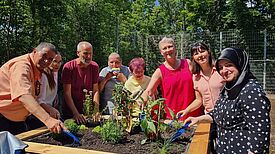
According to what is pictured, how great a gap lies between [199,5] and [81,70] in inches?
476

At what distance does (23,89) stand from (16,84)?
7cm

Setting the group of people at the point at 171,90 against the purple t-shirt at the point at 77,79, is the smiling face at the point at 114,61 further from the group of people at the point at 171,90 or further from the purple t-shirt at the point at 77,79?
the purple t-shirt at the point at 77,79

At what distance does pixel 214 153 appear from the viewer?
2186mm

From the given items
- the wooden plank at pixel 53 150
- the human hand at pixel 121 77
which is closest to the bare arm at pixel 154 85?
the human hand at pixel 121 77

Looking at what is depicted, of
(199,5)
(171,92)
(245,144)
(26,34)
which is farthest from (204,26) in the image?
(245,144)

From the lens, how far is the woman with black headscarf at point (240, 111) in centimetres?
165

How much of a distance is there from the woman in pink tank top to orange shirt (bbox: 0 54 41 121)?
3.35 ft

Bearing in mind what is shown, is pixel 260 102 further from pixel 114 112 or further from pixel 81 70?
pixel 81 70

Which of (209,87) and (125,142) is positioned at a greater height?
(209,87)

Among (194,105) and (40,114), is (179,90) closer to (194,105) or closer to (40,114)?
(194,105)

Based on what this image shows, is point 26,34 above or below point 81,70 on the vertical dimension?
above

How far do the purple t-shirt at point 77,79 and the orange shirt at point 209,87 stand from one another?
1040 mm

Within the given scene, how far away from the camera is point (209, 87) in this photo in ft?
8.21

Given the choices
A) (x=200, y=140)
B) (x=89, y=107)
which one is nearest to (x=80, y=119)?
(x=89, y=107)
